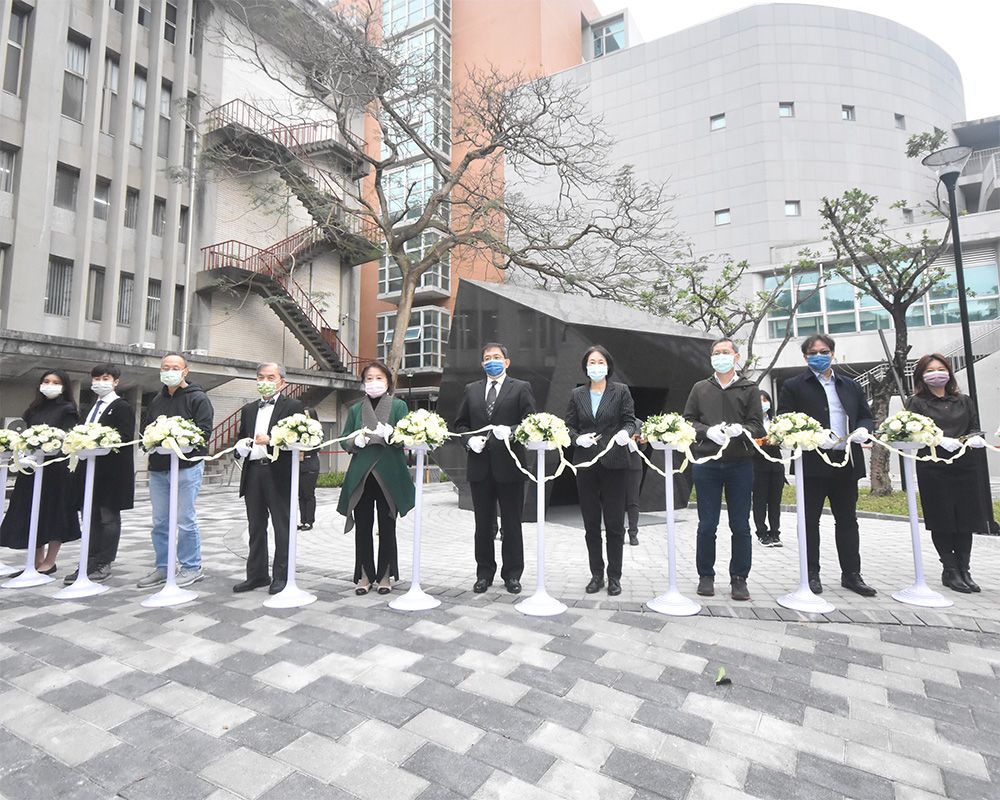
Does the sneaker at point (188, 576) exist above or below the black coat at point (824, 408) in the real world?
below

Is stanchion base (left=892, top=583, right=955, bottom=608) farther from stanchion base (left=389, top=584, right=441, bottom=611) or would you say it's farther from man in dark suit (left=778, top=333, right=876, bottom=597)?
stanchion base (left=389, top=584, right=441, bottom=611)

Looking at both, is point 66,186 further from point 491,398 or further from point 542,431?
point 542,431

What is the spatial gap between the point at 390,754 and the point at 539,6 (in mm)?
38211

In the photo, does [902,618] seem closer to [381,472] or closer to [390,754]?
[390,754]

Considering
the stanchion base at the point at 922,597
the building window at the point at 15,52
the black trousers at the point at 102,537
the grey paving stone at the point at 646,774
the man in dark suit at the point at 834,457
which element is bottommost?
the grey paving stone at the point at 646,774

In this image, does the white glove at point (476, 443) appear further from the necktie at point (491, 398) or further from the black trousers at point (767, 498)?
the black trousers at point (767, 498)

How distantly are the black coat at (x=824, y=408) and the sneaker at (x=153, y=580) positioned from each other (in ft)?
17.8

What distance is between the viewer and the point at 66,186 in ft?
55.5

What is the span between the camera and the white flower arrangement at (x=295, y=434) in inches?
169

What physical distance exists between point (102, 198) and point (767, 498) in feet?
67.8

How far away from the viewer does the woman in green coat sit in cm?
444

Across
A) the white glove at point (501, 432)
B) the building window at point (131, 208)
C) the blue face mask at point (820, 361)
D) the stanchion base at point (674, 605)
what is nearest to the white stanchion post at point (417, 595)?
the white glove at point (501, 432)

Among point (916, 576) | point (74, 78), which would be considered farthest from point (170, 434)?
point (74, 78)

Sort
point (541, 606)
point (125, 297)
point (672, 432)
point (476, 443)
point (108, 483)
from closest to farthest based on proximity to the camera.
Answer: point (541, 606) < point (672, 432) < point (476, 443) < point (108, 483) < point (125, 297)
